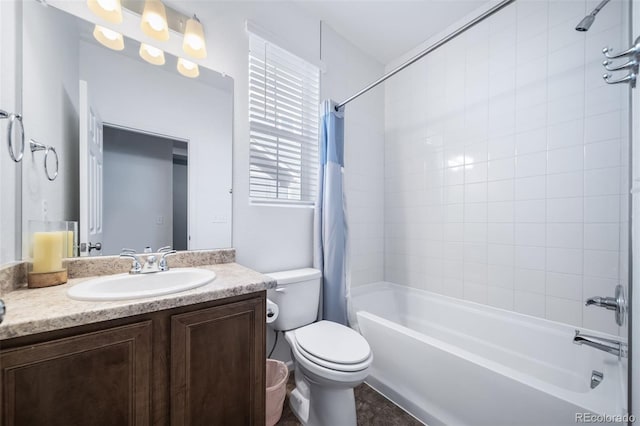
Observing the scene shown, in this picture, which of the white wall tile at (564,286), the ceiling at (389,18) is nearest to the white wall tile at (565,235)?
the white wall tile at (564,286)

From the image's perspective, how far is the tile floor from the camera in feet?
4.40

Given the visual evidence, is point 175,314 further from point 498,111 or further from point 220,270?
point 498,111

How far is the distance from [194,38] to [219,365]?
162 cm

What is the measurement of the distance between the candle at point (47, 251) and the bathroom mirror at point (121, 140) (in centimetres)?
7

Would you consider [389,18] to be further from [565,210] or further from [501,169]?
[565,210]

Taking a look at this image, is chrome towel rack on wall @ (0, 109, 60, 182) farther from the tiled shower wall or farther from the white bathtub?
the tiled shower wall

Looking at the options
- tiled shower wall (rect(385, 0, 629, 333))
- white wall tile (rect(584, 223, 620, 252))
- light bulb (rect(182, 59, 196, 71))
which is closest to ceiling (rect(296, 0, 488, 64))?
tiled shower wall (rect(385, 0, 629, 333))

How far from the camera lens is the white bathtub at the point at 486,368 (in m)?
0.96

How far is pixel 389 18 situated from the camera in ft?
6.23

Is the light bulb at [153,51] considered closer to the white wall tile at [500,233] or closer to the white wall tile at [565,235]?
the white wall tile at [500,233]

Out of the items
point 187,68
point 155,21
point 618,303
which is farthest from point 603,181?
point 155,21

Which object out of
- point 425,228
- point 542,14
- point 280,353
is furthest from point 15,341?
point 542,14

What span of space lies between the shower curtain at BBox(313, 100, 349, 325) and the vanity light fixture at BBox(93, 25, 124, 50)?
1.21 m

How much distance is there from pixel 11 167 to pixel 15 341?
2.07 ft
